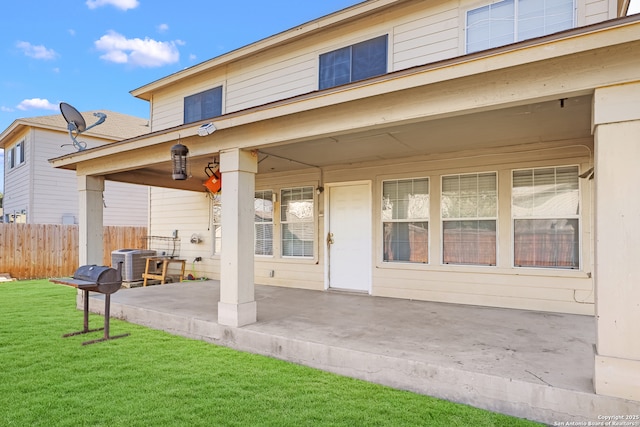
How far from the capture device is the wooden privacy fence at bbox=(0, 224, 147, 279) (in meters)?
10.5

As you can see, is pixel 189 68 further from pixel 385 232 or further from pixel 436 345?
pixel 436 345

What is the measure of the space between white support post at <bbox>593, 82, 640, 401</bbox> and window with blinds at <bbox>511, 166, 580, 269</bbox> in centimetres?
293

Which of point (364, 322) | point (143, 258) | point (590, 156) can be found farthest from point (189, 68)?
point (590, 156)

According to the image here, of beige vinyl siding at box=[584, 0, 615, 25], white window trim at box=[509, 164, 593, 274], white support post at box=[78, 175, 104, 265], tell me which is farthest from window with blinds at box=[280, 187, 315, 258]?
beige vinyl siding at box=[584, 0, 615, 25]

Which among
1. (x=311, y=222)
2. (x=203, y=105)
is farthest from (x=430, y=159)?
(x=203, y=105)

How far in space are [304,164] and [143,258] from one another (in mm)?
4630

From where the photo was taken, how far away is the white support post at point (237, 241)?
14.9ft

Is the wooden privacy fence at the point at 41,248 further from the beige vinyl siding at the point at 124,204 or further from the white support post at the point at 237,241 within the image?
the white support post at the point at 237,241

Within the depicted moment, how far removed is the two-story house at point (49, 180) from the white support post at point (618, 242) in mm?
13486

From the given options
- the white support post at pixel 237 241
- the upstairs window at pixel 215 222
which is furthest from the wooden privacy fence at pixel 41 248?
Result: the white support post at pixel 237 241

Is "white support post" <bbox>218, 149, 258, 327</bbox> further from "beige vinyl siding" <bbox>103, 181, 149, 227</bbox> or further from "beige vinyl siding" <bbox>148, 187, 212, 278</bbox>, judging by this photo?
"beige vinyl siding" <bbox>103, 181, 149, 227</bbox>

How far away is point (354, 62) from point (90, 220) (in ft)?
17.5

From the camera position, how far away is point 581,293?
5082 mm

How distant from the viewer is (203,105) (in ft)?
29.0
